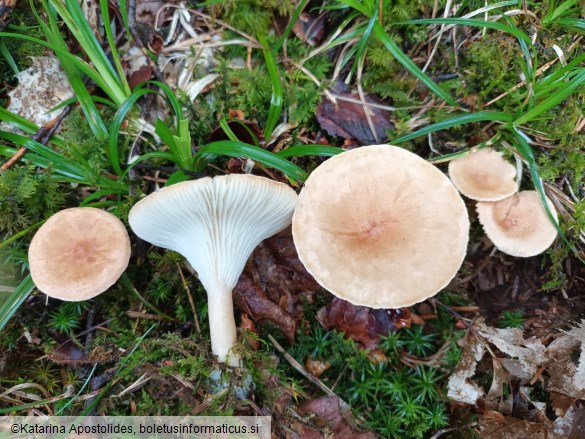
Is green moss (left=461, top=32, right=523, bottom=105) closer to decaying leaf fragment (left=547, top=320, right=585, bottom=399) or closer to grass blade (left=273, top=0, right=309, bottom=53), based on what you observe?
grass blade (left=273, top=0, right=309, bottom=53)

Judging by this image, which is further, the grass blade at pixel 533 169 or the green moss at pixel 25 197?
the grass blade at pixel 533 169

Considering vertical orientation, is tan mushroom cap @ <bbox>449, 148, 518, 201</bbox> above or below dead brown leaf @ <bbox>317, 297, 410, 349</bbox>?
above

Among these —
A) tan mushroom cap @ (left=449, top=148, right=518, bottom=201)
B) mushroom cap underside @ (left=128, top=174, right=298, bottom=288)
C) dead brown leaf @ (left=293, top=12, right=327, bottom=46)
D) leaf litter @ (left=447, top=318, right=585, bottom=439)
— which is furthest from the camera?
dead brown leaf @ (left=293, top=12, right=327, bottom=46)

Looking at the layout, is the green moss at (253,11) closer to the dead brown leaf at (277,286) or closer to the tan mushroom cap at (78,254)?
the dead brown leaf at (277,286)

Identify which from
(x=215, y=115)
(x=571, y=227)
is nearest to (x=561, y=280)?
(x=571, y=227)

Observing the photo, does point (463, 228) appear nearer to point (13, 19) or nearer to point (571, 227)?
point (571, 227)

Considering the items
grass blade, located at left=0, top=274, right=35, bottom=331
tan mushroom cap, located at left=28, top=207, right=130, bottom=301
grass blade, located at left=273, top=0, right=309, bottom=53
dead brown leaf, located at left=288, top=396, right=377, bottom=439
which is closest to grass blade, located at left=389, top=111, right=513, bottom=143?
grass blade, located at left=273, top=0, right=309, bottom=53

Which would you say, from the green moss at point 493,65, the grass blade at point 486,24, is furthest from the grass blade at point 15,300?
the green moss at point 493,65
